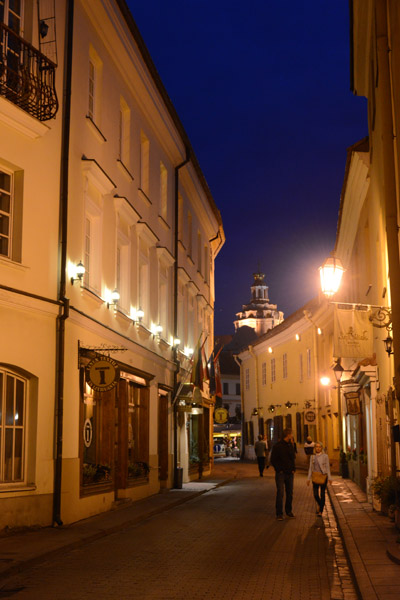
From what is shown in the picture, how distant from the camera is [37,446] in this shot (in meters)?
14.4

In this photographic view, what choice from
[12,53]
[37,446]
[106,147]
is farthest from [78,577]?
[106,147]

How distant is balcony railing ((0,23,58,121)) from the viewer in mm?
13453

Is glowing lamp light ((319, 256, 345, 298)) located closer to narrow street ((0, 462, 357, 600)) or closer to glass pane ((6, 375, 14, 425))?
narrow street ((0, 462, 357, 600))

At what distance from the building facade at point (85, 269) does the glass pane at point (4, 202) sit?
48 millimetres

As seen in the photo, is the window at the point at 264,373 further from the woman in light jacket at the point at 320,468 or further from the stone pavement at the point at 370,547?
the woman in light jacket at the point at 320,468

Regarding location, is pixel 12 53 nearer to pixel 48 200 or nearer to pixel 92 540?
pixel 48 200

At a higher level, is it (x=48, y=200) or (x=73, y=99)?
(x=73, y=99)

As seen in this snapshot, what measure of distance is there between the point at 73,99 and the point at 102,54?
3.02 meters

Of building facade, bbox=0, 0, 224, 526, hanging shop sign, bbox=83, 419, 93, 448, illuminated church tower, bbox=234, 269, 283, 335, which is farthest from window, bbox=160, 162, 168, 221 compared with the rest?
illuminated church tower, bbox=234, 269, 283, 335

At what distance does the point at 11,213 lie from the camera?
14.1 meters

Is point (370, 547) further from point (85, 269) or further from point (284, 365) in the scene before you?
point (284, 365)

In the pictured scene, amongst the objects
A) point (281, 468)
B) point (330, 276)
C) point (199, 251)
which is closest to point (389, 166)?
point (330, 276)

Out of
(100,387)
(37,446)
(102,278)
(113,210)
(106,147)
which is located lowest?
(37,446)

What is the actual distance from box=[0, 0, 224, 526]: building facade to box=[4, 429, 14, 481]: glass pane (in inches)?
1.2
